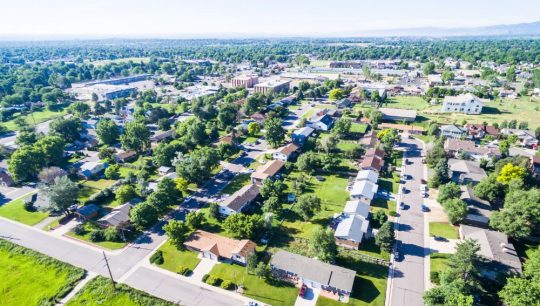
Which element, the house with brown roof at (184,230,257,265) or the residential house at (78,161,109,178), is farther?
the residential house at (78,161,109,178)

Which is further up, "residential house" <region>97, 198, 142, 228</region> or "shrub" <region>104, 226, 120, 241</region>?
"residential house" <region>97, 198, 142, 228</region>

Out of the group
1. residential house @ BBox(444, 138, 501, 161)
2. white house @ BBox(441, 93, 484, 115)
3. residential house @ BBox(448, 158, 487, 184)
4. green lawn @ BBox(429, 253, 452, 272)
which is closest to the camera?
green lawn @ BBox(429, 253, 452, 272)

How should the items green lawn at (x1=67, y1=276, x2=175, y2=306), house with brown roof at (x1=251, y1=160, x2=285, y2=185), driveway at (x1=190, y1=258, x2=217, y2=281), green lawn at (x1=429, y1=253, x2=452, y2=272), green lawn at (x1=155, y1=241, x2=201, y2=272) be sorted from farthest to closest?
house with brown roof at (x1=251, y1=160, x2=285, y2=185) < green lawn at (x1=155, y1=241, x2=201, y2=272) < green lawn at (x1=429, y1=253, x2=452, y2=272) < driveway at (x1=190, y1=258, x2=217, y2=281) < green lawn at (x1=67, y1=276, x2=175, y2=306)

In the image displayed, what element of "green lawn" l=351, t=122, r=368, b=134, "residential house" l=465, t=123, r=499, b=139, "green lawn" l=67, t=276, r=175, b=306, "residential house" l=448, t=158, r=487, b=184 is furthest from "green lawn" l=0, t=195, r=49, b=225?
"residential house" l=465, t=123, r=499, b=139

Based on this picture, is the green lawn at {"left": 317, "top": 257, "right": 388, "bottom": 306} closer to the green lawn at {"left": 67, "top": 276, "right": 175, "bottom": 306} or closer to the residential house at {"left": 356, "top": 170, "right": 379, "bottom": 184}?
the green lawn at {"left": 67, "top": 276, "right": 175, "bottom": 306}

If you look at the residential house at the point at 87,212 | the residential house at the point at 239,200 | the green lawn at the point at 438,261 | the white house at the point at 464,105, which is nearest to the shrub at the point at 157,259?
the residential house at the point at 239,200

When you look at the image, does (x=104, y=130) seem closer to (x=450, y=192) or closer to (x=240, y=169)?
(x=240, y=169)

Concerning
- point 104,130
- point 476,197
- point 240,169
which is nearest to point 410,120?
point 476,197
